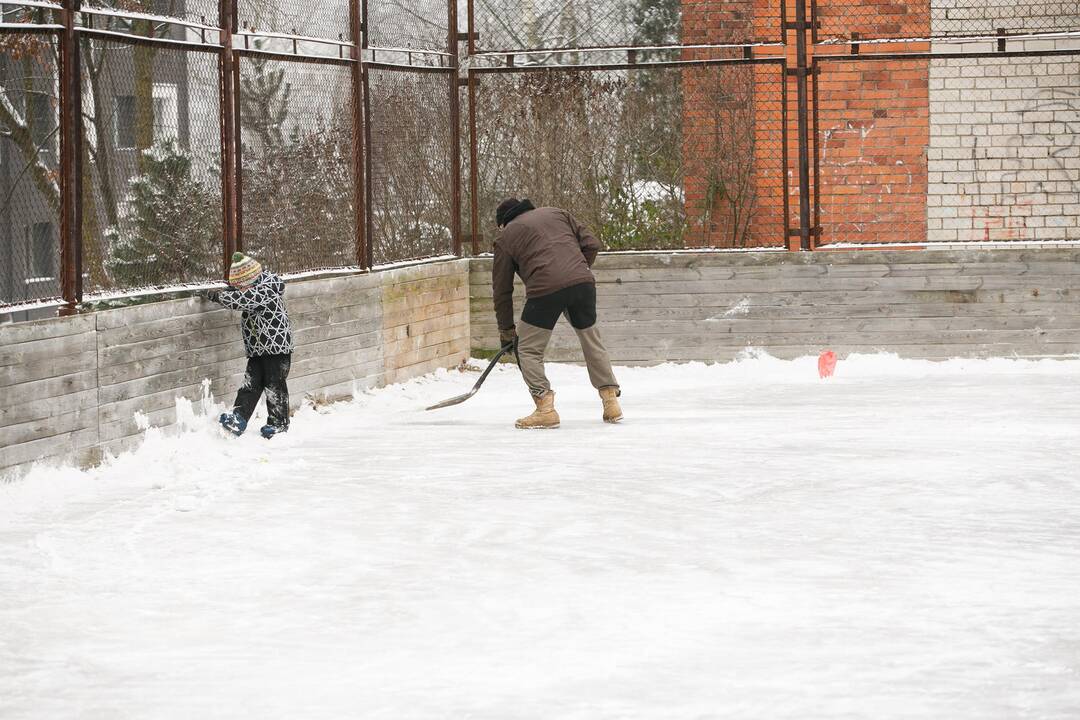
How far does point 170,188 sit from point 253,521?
3.29m

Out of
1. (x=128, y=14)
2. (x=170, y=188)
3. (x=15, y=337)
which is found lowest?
(x=15, y=337)

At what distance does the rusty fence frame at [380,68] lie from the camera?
8.36 meters

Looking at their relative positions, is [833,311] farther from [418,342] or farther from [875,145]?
[418,342]

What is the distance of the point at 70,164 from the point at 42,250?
509 millimetres

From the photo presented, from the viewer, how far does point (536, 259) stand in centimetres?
1017

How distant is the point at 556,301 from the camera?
1020 cm

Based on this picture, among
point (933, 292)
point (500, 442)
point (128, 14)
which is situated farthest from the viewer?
point (933, 292)

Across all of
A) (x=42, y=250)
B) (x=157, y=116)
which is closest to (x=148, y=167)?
(x=157, y=116)

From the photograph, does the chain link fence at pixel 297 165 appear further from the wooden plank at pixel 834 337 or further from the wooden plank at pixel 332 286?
the wooden plank at pixel 834 337

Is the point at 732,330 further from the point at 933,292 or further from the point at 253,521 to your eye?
the point at 253,521

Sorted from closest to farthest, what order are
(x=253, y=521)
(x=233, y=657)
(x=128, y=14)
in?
(x=233, y=657) → (x=253, y=521) → (x=128, y=14)

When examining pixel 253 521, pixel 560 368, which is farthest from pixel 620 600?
pixel 560 368

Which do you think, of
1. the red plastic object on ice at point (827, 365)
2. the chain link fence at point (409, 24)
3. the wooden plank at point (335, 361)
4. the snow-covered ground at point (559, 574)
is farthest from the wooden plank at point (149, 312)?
the red plastic object on ice at point (827, 365)

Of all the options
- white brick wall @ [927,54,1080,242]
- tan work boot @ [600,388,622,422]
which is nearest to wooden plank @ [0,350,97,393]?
tan work boot @ [600,388,622,422]
